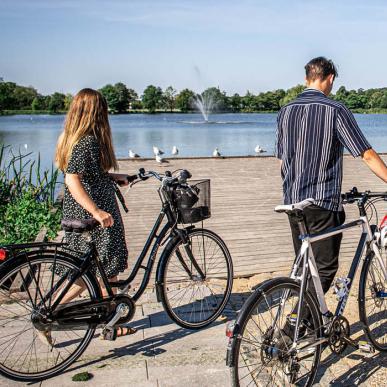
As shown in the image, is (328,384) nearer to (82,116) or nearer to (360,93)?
(82,116)

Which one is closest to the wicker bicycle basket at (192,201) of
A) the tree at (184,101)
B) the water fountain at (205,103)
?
the water fountain at (205,103)

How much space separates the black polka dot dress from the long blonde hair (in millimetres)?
49

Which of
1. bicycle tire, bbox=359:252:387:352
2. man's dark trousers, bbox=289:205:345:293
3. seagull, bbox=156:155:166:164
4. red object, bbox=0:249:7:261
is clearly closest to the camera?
red object, bbox=0:249:7:261

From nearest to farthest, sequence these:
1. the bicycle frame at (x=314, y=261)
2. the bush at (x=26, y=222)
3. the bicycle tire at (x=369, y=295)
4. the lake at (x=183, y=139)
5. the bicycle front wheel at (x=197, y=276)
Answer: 1. the bicycle frame at (x=314, y=261)
2. the bicycle tire at (x=369, y=295)
3. the bicycle front wheel at (x=197, y=276)
4. the bush at (x=26, y=222)
5. the lake at (x=183, y=139)

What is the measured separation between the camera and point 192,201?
4145 mm

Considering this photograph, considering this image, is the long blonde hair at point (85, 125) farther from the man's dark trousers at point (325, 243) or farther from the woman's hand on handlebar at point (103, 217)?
the man's dark trousers at point (325, 243)

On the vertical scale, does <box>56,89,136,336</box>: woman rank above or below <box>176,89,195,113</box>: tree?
below

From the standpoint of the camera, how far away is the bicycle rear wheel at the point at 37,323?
3.42 meters

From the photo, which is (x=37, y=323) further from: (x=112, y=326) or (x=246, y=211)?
(x=246, y=211)

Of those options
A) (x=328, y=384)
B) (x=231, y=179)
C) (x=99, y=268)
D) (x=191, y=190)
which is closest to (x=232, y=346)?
(x=328, y=384)

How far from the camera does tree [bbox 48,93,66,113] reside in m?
99.1

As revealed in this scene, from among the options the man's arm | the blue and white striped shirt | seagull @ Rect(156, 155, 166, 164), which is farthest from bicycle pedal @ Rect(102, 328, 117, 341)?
seagull @ Rect(156, 155, 166, 164)

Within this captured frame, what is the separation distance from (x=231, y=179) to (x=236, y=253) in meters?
5.96

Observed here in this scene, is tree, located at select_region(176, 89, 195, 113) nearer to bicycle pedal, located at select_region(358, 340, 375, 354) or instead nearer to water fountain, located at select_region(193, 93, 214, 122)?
water fountain, located at select_region(193, 93, 214, 122)
